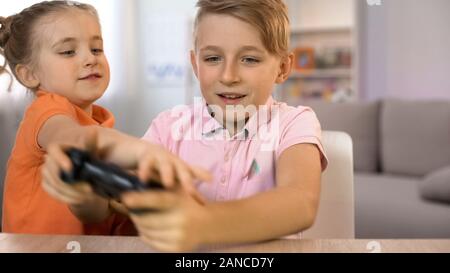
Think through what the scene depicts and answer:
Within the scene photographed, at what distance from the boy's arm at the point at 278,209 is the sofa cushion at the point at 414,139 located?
1.60 feet

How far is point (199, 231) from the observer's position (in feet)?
0.94

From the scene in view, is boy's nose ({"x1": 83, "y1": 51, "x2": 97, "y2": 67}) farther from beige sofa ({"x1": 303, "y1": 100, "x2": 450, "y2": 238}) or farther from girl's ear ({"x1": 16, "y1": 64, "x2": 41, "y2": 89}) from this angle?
beige sofa ({"x1": 303, "y1": 100, "x2": 450, "y2": 238})

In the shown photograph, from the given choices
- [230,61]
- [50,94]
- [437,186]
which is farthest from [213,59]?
[437,186]

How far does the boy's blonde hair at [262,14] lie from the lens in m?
0.42

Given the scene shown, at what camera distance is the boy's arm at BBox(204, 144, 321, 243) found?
1.03 feet

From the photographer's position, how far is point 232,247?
0.39 m

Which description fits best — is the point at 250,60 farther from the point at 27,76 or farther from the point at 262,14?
the point at 27,76

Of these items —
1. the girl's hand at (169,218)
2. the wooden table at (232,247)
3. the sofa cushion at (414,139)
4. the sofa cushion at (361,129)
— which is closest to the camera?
the girl's hand at (169,218)

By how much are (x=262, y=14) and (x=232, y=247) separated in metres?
0.17

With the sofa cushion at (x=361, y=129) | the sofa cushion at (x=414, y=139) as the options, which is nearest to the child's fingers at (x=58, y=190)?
the sofa cushion at (x=361, y=129)

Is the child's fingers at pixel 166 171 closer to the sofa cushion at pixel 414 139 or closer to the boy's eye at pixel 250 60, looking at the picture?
the boy's eye at pixel 250 60
